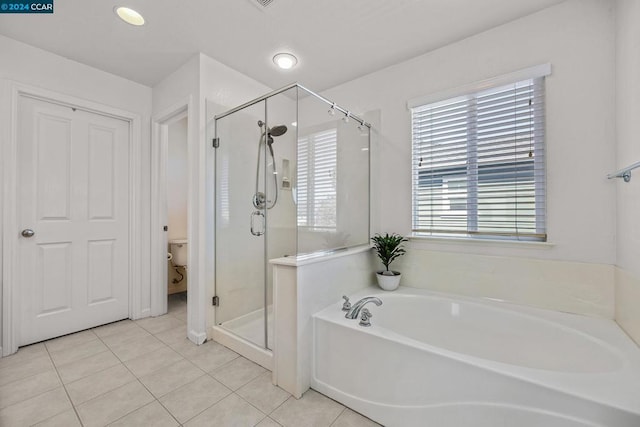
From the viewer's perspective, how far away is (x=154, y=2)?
1.68m

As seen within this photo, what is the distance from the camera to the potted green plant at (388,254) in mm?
2156

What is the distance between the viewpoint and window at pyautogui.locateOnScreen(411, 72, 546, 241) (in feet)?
5.79

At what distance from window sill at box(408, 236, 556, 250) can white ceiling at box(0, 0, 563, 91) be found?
1.51m

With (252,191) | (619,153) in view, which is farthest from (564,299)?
(252,191)

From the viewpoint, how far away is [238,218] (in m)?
2.35

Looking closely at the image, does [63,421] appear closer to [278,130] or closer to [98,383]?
[98,383]

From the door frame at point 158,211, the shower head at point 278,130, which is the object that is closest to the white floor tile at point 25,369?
the door frame at point 158,211

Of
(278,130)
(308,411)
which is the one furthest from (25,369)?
(278,130)

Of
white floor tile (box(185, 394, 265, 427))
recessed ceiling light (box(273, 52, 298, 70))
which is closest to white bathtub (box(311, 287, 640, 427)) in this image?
white floor tile (box(185, 394, 265, 427))

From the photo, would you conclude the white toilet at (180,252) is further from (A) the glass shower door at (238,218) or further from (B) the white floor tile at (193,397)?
(B) the white floor tile at (193,397)

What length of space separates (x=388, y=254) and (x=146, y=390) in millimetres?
1866

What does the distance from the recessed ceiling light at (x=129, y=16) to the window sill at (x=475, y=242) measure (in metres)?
2.55

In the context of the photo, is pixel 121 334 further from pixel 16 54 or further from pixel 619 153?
pixel 619 153

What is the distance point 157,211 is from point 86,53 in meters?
1.45
